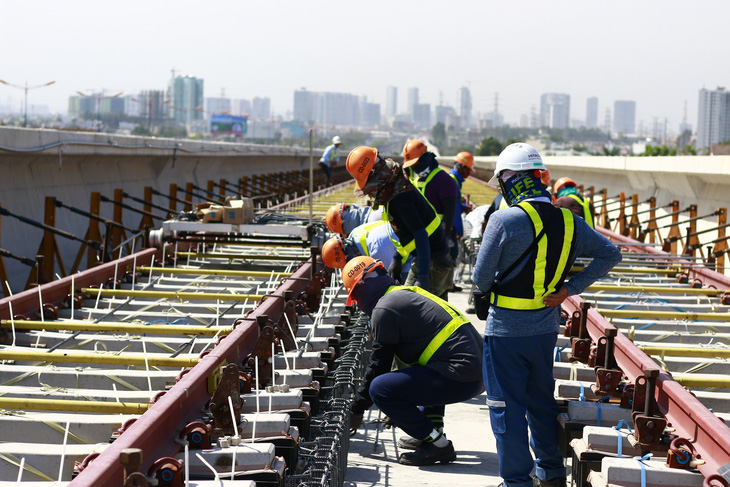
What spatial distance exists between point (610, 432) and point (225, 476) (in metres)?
2.26

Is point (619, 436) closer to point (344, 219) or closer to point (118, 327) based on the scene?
point (118, 327)

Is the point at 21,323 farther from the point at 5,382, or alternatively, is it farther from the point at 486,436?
the point at 486,436

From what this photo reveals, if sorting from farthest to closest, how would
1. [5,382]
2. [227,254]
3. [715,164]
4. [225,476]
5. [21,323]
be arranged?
1. [715,164]
2. [227,254]
3. [21,323]
4. [5,382]
5. [225,476]

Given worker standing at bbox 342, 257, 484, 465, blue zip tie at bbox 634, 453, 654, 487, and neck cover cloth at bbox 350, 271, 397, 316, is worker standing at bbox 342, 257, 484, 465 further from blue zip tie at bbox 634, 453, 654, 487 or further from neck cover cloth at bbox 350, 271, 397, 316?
blue zip tie at bbox 634, 453, 654, 487

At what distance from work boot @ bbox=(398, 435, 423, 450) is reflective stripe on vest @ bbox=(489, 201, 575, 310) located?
1.86 meters

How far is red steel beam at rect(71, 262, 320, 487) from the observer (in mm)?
3979

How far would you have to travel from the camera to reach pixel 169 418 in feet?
16.3

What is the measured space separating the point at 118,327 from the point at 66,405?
84.4 inches

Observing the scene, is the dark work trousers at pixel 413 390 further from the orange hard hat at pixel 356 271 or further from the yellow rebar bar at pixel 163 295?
the yellow rebar bar at pixel 163 295

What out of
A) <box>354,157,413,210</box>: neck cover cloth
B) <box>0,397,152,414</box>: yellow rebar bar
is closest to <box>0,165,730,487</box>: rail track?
<box>0,397,152,414</box>: yellow rebar bar

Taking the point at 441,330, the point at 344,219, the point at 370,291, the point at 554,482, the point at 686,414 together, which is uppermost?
the point at 344,219

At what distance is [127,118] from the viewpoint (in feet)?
566

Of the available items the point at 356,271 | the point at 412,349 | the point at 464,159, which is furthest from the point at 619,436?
the point at 464,159

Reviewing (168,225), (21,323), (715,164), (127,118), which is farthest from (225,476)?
(127,118)
